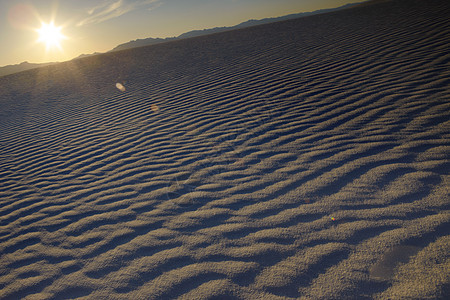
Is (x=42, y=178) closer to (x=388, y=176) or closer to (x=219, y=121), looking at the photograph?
(x=219, y=121)

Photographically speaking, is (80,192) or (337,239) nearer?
(337,239)

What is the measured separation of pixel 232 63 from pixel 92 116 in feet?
14.7

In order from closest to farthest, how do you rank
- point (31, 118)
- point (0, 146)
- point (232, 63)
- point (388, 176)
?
1. point (388, 176)
2. point (0, 146)
3. point (31, 118)
4. point (232, 63)

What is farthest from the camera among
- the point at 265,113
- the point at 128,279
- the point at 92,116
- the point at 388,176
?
the point at 92,116

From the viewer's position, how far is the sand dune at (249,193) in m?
1.68

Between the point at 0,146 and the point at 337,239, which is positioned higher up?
the point at 0,146

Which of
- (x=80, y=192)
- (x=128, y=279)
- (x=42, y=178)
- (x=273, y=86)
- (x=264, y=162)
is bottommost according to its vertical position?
(x=128, y=279)

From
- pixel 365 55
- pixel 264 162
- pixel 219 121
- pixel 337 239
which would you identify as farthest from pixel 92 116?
pixel 365 55

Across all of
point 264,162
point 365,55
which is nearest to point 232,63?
point 365,55

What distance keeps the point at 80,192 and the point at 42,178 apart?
99cm

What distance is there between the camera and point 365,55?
6125 millimetres

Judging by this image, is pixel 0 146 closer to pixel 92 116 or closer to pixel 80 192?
pixel 92 116

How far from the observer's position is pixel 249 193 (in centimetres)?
248

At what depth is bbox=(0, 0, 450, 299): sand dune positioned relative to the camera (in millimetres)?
1684
